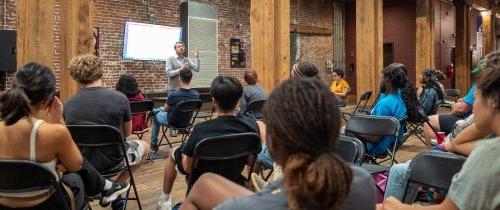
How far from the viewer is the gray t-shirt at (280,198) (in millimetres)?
1117

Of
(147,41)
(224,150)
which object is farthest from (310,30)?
(224,150)

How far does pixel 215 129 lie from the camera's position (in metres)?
2.54

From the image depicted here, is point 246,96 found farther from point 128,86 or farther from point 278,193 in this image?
point 278,193

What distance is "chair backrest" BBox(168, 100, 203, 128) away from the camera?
17.3 ft

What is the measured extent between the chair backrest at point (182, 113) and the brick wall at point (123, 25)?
395 centimetres

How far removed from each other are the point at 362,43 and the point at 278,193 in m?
7.26

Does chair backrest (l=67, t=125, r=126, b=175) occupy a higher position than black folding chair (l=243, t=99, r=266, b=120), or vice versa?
black folding chair (l=243, t=99, r=266, b=120)

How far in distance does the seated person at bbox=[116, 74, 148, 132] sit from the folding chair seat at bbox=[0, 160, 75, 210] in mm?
3033

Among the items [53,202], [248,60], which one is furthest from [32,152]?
[248,60]

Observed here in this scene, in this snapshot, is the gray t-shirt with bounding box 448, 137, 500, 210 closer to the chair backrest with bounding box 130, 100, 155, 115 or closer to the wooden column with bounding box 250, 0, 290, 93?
the chair backrest with bounding box 130, 100, 155, 115

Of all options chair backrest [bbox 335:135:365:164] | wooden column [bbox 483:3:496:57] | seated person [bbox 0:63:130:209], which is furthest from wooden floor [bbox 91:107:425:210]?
wooden column [bbox 483:3:496:57]

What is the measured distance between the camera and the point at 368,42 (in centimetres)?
801

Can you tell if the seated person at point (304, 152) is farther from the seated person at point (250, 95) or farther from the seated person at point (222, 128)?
the seated person at point (250, 95)

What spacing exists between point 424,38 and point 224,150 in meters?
8.96
